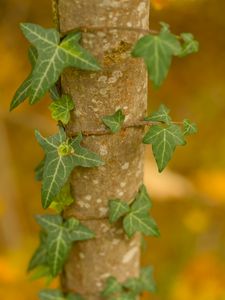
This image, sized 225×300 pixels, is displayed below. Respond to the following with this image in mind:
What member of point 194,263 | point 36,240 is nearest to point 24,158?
point 36,240

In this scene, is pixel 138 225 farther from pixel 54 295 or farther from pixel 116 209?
pixel 54 295

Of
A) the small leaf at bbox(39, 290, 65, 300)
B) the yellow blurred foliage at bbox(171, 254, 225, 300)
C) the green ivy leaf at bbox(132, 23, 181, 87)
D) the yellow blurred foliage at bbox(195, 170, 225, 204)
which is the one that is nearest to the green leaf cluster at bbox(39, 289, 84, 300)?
the small leaf at bbox(39, 290, 65, 300)

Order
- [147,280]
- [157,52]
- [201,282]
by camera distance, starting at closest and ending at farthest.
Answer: [157,52], [147,280], [201,282]

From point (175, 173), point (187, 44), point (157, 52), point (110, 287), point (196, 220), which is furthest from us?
point (175, 173)

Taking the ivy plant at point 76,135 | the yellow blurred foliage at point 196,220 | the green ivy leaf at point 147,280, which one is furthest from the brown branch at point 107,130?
the yellow blurred foliage at point 196,220

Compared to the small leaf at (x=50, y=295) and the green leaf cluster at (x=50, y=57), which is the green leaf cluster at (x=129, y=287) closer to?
the small leaf at (x=50, y=295)

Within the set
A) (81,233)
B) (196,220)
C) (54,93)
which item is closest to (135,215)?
(81,233)

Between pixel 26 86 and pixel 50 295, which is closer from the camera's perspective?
pixel 26 86
